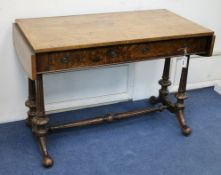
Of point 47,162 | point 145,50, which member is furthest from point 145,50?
point 47,162

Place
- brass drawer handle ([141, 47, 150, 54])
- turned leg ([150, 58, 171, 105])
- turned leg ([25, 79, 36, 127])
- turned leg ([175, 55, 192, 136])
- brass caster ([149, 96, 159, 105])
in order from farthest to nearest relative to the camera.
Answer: brass caster ([149, 96, 159, 105]), turned leg ([150, 58, 171, 105]), turned leg ([175, 55, 192, 136]), turned leg ([25, 79, 36, 127]), brass drawer handle ([141, 47, 150, 54])

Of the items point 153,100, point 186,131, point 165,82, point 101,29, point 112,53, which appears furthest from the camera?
point 153,100

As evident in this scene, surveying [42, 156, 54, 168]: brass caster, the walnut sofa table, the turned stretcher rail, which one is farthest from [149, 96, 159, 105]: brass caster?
[42, 156, 54, 168]: brass caster

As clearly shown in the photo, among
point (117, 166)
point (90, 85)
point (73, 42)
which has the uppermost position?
point (73, 42)

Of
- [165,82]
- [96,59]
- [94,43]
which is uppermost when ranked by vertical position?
[94,43]

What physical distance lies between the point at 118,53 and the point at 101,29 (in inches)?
8.5

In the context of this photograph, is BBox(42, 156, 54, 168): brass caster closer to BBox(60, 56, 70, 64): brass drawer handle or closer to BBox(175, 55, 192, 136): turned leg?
BBox(60, 56, 70, 64): brass drawer handle

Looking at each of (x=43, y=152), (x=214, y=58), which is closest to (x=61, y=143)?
(x=43, y=152)

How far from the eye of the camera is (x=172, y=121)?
110 inches

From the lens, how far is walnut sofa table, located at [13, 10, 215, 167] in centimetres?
196

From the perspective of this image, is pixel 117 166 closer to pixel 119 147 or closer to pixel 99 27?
pixel 119 147

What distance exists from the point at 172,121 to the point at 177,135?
190mm

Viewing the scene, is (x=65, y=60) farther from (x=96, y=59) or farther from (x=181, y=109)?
(x=181, y=109)

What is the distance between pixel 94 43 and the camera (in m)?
1.99
